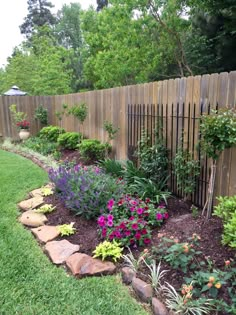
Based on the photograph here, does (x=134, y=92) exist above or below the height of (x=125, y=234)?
above

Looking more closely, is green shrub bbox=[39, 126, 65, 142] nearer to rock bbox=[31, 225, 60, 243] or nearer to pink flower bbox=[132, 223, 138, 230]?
rock bbox=[31, 225, 60, 243]

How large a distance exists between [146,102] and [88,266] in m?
2.98

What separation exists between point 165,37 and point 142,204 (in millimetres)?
10190

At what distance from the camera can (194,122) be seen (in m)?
3.43

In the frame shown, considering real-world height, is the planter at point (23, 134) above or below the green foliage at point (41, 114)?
below

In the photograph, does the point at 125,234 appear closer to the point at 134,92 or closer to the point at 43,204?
the point at 43,204

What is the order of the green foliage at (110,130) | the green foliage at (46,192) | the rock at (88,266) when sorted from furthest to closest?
the green foliage at (110,130) → the green foliage at (46,192) → the rock at (88,266)

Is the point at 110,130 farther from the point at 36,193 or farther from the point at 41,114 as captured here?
the point at 41,114

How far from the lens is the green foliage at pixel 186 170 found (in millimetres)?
3390

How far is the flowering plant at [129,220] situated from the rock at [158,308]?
739mm

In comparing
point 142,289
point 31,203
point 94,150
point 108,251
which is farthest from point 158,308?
point 94,150

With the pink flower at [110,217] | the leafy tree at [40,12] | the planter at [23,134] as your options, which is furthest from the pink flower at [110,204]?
the leafy tree at [40,12]

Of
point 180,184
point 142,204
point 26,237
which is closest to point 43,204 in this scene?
point 26,237

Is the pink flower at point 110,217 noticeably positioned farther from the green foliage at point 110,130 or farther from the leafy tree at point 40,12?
the leafy tree at point 40,12
